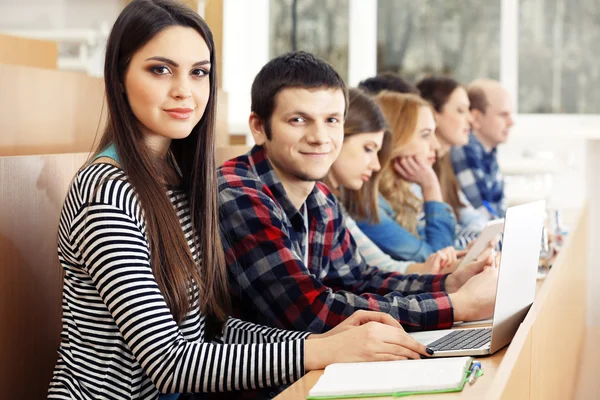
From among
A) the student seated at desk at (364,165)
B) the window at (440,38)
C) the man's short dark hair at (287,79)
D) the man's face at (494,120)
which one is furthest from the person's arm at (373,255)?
the window at (440,38)

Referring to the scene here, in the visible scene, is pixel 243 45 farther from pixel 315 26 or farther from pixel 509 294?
pixel 509 294

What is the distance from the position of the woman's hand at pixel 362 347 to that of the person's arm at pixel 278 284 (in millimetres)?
247

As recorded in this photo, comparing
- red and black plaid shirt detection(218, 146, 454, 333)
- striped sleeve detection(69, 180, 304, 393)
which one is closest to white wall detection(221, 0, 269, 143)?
red and black plaid shirt detection(218, 146, 454, 333)

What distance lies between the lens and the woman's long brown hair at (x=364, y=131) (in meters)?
2.02

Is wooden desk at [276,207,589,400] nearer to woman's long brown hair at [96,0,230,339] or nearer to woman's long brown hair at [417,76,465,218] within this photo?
woman's long brown hair at [96,0,230,339]

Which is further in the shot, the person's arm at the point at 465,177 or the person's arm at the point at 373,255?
the person's arm at the point at 465,177

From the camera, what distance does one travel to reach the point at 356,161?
2.01 metres

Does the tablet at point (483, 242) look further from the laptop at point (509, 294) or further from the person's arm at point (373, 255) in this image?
the laptop at point (509, 294)

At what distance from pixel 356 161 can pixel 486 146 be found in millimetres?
1679

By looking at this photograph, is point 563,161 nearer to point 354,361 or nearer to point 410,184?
point 410,184

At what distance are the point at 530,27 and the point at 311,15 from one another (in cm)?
133

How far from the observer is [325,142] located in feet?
5.25

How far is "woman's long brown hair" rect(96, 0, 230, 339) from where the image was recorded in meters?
1.24

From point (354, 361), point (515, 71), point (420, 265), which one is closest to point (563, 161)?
point (515, 71)
